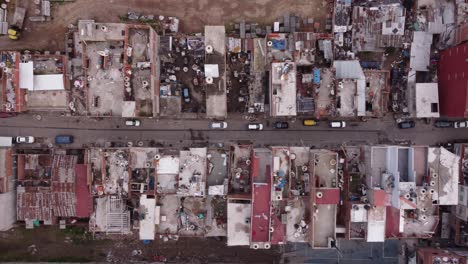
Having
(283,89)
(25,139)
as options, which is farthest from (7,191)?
(283,89)

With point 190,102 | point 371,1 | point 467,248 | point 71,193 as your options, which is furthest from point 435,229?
point 71,193

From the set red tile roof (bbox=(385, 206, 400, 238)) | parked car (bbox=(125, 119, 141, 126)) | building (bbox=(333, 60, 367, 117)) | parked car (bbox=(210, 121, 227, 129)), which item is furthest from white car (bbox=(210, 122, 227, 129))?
red tile roof (bbox=(385, 206, 400, 238))

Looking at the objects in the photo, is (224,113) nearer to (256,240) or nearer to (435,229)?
(256,240)

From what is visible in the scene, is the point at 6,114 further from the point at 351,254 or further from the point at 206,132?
the point at 351,254

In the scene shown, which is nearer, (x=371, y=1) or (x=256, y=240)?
(x=256, y=240)

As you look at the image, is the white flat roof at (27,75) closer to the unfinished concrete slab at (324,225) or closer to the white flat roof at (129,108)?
the white flat roof at (129,108)

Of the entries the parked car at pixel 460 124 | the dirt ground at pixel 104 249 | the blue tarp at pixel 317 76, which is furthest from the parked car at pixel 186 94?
the parked car at pixel 460 124

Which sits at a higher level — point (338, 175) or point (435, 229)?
point (338, 175)
